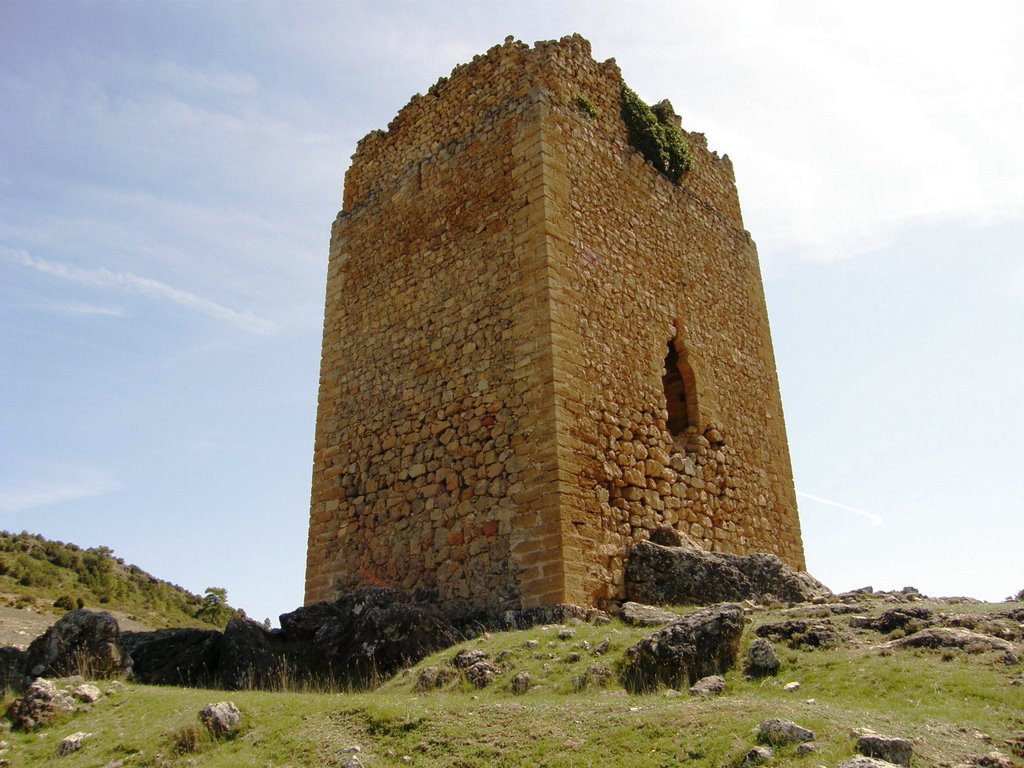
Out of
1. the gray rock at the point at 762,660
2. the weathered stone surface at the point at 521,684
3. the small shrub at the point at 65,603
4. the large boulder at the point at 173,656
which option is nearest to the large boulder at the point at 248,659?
the large boulder at the point at 173,656

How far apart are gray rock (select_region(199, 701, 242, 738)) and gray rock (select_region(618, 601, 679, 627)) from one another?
342 centimetres

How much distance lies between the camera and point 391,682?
7.09 m

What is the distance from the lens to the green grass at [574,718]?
14.7 ft

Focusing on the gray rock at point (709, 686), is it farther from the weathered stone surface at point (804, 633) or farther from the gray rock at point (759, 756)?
the gray rock at point (759, 756)

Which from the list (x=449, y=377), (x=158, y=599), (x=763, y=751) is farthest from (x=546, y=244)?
(x=158, y=599)

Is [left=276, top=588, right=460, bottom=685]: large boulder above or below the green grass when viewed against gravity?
above

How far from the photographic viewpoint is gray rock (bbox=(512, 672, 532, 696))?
6.12m

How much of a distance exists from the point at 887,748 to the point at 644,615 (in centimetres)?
377

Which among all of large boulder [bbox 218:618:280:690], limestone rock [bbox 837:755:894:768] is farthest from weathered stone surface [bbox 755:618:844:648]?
large boulder [bbox 218:618:280:690]

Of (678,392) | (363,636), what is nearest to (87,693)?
(363,636)

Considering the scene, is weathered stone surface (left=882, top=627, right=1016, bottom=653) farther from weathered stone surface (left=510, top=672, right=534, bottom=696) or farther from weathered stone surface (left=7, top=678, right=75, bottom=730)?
weathered stone surface (left=7, top=678, right=75, bottom=730)

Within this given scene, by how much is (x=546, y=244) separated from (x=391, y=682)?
4749 mm

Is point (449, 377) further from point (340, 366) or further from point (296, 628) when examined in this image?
point (296, 628)

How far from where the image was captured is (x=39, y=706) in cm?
623
